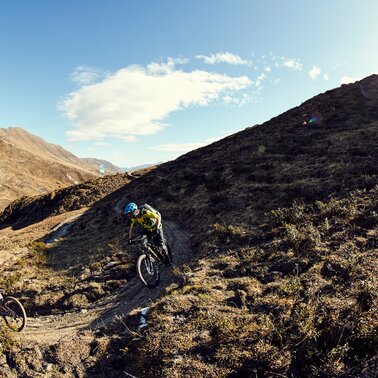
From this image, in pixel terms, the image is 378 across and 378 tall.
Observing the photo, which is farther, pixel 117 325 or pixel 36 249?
pixel 36 249

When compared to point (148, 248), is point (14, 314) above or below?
below

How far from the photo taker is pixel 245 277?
39.5 ft

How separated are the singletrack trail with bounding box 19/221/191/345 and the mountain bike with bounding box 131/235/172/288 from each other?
1.20ft

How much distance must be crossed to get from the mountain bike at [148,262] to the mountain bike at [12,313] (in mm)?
4721

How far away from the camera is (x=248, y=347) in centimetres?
788

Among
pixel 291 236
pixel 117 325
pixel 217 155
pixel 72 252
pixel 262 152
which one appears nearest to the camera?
pixel 117 325

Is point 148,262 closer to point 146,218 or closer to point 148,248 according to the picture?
point 148,248

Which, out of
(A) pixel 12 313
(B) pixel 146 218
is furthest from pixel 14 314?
(B) pixel 146 218

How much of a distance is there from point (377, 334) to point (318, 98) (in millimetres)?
52309

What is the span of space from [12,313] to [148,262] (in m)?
5.54

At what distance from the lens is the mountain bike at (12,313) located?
1158 cm

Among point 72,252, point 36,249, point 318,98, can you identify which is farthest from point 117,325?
point 318,98

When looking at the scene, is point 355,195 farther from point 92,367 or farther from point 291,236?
point 92,367

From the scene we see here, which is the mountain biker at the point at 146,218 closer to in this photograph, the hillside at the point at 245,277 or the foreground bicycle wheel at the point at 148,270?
the foreground bicycle wheel at the point at 148,270
